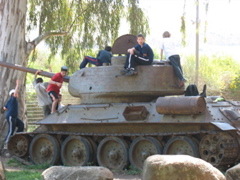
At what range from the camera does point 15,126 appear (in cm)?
1647

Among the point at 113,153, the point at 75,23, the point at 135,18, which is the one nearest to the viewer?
the point at 113,153

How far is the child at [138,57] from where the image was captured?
13.8m

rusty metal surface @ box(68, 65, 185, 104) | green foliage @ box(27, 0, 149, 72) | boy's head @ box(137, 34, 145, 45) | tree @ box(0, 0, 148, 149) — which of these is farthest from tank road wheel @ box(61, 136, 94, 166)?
green foliage @ box(27, 0, 149, 72)

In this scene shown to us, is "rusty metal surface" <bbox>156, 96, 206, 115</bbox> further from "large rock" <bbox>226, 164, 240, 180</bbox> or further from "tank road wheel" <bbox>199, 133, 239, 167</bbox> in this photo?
"large rock" <bbox>226, 164, 240, 180</bbox>

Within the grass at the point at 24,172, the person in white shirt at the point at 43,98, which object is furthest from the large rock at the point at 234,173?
the person in white shirt at the point at 43,98

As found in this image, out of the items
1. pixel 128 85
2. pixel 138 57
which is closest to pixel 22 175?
pixel 128 85

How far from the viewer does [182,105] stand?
1222 centimetres

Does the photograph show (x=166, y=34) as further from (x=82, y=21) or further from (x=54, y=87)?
(x=82, y=21)

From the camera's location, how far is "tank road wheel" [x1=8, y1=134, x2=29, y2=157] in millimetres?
15336

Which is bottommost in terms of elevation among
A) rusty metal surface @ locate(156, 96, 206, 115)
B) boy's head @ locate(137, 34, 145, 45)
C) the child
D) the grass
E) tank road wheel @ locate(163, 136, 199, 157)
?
the grass

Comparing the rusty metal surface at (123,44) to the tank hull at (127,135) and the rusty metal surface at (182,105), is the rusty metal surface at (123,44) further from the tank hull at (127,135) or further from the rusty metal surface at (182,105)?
the rusty metal surface at (182,105)

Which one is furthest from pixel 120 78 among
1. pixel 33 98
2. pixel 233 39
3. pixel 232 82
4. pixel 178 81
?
pixel 233 39

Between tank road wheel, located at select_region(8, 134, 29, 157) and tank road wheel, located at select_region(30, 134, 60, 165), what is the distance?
290 millimetres

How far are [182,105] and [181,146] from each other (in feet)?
3.89
